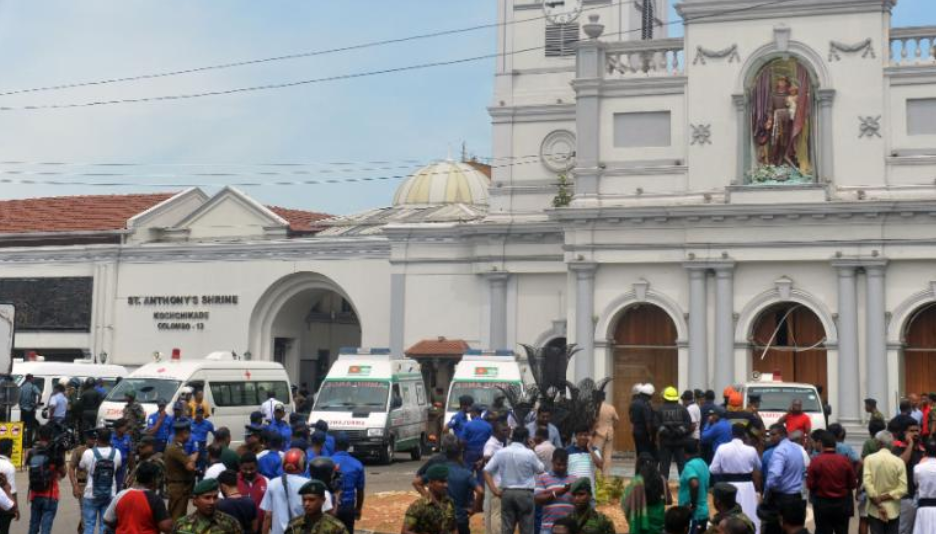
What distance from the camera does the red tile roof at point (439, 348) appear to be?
41.2 meters

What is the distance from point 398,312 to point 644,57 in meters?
11.3

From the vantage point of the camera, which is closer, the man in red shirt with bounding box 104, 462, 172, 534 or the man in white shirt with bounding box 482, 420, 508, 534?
the man in red shirt with bounding box 104, 462, 172, 534

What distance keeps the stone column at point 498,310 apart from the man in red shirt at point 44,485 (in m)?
24.6

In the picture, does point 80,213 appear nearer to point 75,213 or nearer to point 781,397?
point 75,213

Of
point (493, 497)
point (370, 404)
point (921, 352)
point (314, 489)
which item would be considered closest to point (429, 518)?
Result: point (314, 489)

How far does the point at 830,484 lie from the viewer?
50.5 feet

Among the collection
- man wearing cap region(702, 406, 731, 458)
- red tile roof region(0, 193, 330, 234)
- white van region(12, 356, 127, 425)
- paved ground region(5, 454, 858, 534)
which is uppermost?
red tile roof region(0, 193, 330, 234)

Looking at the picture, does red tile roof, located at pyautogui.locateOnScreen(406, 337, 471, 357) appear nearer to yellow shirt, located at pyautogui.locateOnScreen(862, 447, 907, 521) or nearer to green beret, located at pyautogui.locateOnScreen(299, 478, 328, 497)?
yellow shirt, located at pyautogui.locateOnScreen(862, 447, 907, 521)

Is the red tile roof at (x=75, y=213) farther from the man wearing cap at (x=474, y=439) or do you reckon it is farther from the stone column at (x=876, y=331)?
the man wearing cap at (x=474, y=439)

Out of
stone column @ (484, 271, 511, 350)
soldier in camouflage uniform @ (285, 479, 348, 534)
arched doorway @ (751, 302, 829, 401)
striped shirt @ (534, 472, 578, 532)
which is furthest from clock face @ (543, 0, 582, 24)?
soldier in camouflage uniform @ (285, 479, 348, 534)

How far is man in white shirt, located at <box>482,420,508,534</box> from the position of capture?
17.3m

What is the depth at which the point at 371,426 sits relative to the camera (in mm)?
31203

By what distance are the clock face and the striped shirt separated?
28.2 metres

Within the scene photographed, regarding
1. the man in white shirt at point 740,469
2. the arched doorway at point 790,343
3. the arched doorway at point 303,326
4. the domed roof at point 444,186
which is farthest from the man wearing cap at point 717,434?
the domed roof at point 444,186
